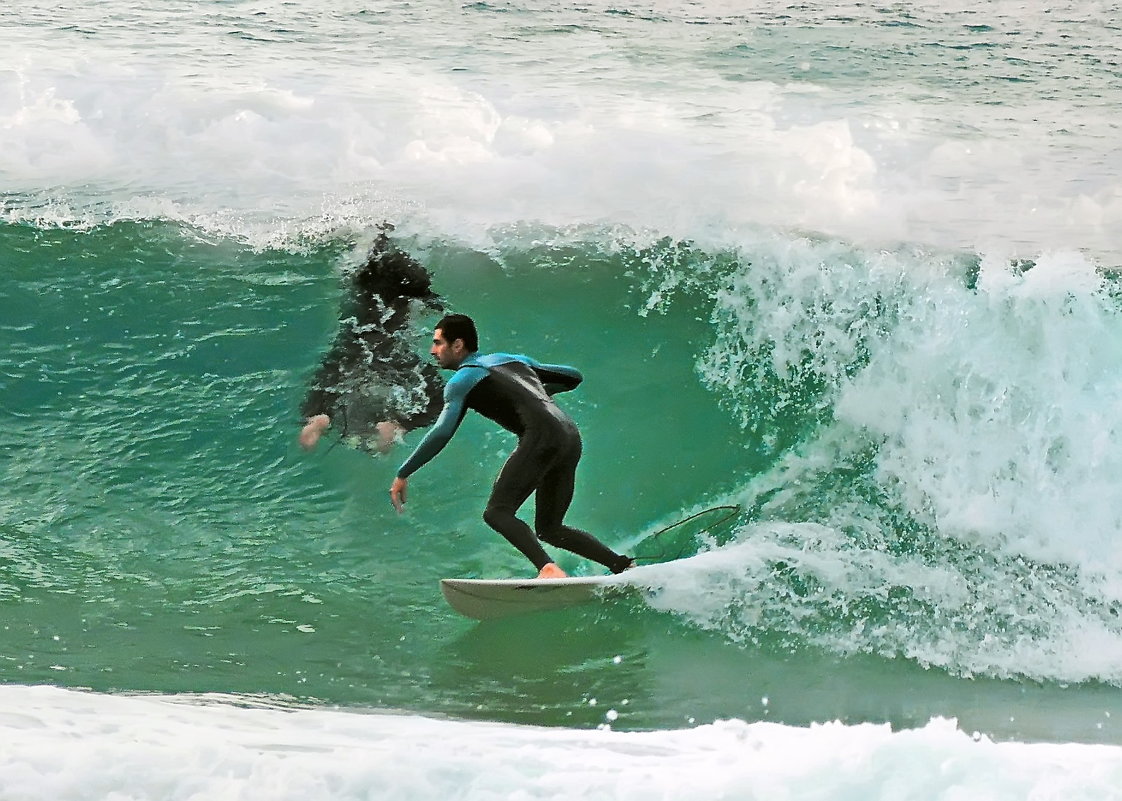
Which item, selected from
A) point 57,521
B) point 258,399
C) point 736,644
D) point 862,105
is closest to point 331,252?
point 258,399

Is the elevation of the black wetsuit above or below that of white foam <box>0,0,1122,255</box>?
below

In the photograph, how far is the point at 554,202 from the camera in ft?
28.6

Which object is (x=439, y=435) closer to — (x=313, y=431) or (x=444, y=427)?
(x=444, y=427)

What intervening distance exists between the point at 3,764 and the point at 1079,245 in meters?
8.53

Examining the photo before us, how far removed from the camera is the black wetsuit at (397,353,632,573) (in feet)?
15.8

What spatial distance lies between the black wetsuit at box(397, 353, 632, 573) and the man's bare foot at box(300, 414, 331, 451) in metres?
1.72

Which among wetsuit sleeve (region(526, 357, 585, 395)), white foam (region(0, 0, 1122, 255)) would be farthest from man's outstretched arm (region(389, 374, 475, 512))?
white foam (region(0, 0, 1122, 255))

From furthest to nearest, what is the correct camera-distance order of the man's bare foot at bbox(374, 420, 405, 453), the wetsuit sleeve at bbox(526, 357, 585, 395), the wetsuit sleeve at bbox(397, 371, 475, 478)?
the man's bare foot at bbox(374, 420, 405, 453), the wetsuit sleeve at bbox(526, 357, 585, 395), the wetsuit sleeve at bbox(397, 371, 475, 478)

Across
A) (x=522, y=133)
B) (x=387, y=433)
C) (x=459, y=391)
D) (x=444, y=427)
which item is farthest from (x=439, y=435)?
(x=522, y=133)

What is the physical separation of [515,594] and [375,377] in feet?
6.22

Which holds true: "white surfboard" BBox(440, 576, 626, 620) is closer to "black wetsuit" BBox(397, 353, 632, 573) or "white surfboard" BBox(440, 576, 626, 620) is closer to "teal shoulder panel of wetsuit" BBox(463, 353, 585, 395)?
"black wetsuit" BBox(397, 353, 632, 573)

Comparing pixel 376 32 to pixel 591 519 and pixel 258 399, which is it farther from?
pixel 591 519

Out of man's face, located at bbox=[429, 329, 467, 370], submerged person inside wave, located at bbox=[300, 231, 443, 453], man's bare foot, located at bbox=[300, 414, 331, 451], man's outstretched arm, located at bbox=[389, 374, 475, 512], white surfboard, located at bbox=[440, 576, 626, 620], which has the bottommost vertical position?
white surfboard, located at bbox=[440, 576, 626, 620]

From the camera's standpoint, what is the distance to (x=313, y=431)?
6336 millimetres
